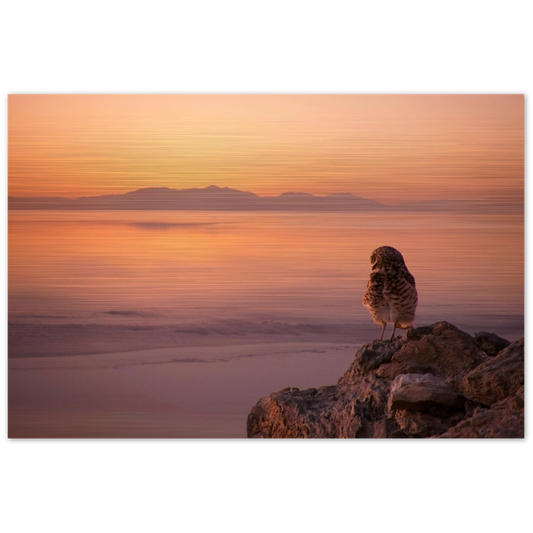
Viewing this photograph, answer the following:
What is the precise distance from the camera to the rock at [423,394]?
3207 mm

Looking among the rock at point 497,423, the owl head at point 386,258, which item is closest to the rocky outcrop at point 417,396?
the rock at point 497,423

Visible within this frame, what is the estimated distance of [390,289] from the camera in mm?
3936

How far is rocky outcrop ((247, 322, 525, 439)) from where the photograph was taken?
10.3ft

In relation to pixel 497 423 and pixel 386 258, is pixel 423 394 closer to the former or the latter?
pixel 497 423

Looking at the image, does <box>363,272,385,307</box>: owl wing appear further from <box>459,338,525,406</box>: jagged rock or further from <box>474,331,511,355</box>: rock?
<box>459,338,525,406</box>: jagged rock

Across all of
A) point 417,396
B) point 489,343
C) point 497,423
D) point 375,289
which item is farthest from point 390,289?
point 497,423

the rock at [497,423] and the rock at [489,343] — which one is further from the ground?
the rock at [489,343]

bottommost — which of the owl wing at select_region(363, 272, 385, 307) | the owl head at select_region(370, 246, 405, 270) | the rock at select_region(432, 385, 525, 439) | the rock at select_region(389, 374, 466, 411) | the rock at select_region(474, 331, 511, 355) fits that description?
the rock at select_region(432, 385, 525, 439)

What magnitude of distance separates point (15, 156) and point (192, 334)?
166cm

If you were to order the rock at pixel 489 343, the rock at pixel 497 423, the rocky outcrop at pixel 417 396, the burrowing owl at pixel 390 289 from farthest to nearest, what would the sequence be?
the burrowing owl at pixel 390 289
the rock at pixel 489 343
the rocky outcrop at pixel 417 396
the rock at pixel 497 423

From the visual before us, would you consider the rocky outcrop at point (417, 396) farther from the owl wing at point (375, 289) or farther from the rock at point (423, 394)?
the owl wing at point (375, 289)

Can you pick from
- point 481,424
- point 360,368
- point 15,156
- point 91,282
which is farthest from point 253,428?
point 15,156

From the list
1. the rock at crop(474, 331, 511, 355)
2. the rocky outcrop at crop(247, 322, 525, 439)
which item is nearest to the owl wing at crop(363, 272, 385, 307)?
the rocky outcrop at crop(247, 322, 525, 439)
